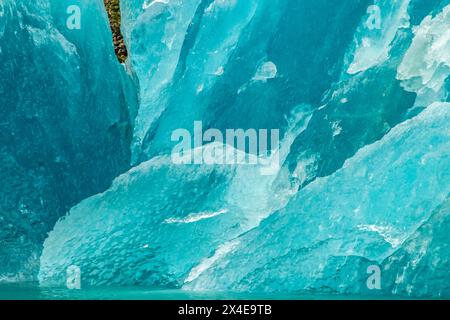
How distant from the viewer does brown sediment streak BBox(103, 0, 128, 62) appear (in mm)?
7871

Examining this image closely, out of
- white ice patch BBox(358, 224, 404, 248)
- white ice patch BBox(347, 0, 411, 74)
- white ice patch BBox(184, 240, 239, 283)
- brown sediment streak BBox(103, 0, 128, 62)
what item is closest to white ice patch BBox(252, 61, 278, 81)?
white ice patch BBox(347, 0, 411, 74)

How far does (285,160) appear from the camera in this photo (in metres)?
7.18

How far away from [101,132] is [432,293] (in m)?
2.88

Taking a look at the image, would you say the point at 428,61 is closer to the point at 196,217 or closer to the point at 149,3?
the point at 196,217

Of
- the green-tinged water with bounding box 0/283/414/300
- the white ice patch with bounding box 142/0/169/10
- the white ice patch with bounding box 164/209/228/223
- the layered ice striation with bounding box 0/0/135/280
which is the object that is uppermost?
the white ice patch with bounding box 142/0/169/10

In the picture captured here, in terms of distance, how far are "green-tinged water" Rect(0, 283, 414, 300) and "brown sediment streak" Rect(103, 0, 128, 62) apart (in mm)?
2137

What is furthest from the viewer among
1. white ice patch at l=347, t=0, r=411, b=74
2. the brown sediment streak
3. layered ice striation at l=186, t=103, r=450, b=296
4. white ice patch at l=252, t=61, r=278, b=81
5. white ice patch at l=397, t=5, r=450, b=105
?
the brown sediment streak

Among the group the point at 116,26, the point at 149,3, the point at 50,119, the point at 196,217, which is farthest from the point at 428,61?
the point at 50,119

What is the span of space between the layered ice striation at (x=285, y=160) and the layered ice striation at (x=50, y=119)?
0.52 ft

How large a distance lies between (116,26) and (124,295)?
2.61m

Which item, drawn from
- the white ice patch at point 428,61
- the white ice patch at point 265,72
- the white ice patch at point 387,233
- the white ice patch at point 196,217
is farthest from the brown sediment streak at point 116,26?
the white ice patch at point 387,233

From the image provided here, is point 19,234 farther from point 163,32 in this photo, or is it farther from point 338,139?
point 338,139

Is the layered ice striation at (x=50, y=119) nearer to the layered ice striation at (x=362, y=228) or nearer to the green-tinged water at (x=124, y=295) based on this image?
the green-tinged water at (x=124, y=295)

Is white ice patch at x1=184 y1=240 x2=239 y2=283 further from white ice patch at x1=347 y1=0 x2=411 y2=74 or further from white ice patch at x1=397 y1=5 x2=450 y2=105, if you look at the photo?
white ice patch at x1=397 y1=5 x2=450 y2=105
